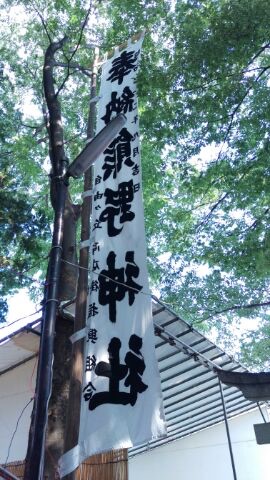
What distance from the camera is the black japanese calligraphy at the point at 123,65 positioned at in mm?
7524

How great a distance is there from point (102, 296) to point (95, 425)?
1.46 metres

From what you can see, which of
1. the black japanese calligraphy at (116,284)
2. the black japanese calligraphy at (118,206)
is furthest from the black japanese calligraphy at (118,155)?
the black japanese calligraphy at (116,284)

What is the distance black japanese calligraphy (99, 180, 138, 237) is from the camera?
220 inches

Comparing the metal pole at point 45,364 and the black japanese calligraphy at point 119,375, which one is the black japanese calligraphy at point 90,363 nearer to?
the black japanese calligraphy at point 119,375

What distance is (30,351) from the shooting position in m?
7.42

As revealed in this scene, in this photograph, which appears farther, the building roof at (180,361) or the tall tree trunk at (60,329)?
the building roof at (180,361)

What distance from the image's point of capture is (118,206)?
5.79 meters

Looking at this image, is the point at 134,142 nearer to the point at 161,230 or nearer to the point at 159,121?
the point at 159,121

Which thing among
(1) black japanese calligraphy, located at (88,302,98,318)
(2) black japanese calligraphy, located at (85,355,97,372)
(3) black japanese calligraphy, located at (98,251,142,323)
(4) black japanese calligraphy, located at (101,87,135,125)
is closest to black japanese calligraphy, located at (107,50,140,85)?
(4) black japanese calligraphy, located at (101,87,135,125)

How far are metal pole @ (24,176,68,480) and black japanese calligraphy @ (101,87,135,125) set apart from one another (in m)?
3.08

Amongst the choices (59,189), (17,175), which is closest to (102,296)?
(59,189)

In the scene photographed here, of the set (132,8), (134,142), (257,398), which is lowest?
(257,398)

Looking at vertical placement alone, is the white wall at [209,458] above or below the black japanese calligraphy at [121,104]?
below

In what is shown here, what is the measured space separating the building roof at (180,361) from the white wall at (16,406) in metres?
0.20
